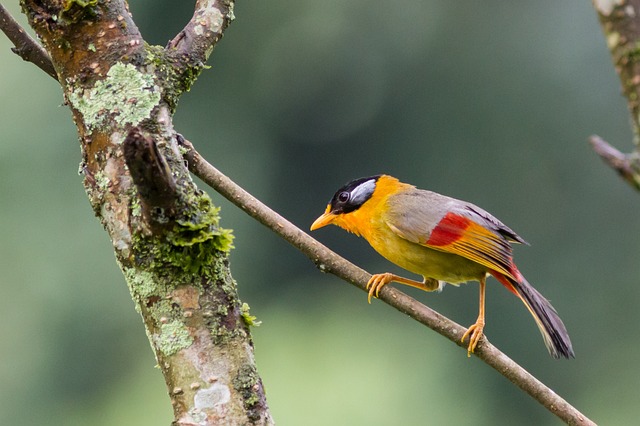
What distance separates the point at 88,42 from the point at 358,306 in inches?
→ 577

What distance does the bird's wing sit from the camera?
14.6 ft

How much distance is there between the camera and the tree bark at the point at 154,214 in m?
2.61

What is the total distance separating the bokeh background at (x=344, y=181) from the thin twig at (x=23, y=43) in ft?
34.7

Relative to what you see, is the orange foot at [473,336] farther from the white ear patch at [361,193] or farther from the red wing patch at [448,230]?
the white ear patch at [361,193]

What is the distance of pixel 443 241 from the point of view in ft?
14.8

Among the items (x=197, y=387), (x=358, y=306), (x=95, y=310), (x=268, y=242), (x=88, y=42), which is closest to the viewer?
(x=197, y=387)

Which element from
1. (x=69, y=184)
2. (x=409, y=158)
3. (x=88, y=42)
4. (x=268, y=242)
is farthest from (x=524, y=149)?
(x=88, y=42)

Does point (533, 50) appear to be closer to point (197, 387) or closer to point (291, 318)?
point (291, 318)

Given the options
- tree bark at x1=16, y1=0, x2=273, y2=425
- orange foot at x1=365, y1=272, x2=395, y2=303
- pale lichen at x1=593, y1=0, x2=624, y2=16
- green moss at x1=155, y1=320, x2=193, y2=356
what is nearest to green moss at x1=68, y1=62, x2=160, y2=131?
tree bark at x1=16, y1=0, x2=273, y2=425

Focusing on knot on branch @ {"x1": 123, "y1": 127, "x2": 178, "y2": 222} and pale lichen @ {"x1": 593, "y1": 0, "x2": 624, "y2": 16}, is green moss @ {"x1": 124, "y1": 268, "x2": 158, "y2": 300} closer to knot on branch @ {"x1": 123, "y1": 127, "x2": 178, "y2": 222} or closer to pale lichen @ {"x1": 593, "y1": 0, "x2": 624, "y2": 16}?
knot on branch @ {"x1": 123, "y1": 127, "x2": 178, "y2": 222}

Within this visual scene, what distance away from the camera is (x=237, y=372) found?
264 centimetres

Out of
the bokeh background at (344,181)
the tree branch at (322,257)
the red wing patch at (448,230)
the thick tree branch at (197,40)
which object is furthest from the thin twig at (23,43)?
the bokeh background at (344,181)

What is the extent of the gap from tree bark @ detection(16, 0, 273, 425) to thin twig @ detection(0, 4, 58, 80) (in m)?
0.57

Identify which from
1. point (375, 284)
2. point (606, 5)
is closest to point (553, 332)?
point (375, 284)
